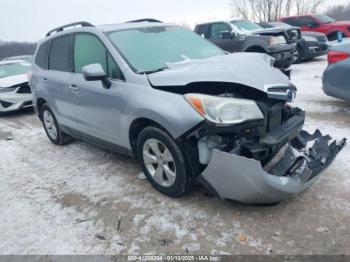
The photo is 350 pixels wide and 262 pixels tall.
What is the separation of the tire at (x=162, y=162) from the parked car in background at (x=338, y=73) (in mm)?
3270

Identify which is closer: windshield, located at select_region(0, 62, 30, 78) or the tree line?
windshield, located at select_region(0, 62, 30, 78)

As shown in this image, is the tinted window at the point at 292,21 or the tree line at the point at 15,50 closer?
the tinted window at the point at 292,21

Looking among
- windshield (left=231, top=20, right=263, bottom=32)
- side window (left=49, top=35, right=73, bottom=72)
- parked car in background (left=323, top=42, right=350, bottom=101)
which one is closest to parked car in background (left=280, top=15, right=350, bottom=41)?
windshield (left=231, top=20, right=263, bottom=32)

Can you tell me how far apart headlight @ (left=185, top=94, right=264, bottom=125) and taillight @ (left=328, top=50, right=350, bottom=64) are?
3119mm

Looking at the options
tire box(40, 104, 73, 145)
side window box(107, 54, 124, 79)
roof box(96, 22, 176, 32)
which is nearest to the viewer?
side window box(107, 54, 124, 79)

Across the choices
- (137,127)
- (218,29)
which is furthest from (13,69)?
(137,127)

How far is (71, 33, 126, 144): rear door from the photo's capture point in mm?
3762

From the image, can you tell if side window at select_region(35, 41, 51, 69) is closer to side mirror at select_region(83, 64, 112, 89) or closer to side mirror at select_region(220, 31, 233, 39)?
side mirror at select_region(83, 64, 112, 89)

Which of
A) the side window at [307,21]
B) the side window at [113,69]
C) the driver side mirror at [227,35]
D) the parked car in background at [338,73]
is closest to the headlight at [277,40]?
the driver side mirror at [227,35]

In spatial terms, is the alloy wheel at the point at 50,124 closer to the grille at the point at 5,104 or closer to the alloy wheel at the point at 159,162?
the alloy wheel at the point at 159,162

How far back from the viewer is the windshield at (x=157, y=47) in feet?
12.2

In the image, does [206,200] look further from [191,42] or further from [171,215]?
[191,42]

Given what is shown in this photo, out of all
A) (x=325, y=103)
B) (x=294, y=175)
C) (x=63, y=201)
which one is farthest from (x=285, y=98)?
(x=325, y=103)

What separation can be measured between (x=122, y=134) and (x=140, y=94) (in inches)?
24.1
